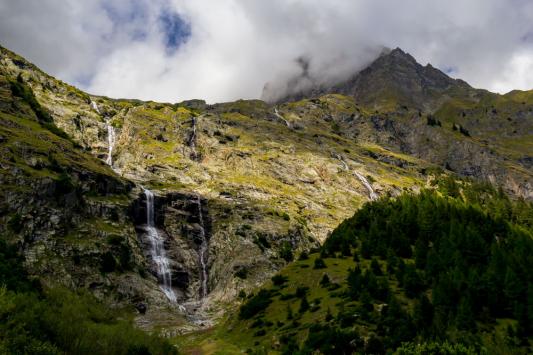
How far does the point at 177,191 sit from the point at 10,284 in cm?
11706

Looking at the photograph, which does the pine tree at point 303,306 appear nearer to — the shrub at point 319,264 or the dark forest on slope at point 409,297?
the dark forest on slope at point 409,297

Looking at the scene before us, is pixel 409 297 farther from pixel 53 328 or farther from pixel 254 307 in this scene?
pixel 53 328

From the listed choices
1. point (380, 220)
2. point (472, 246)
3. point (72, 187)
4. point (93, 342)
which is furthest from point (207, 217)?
point (93, 342)

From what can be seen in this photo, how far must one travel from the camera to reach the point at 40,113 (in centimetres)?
19112

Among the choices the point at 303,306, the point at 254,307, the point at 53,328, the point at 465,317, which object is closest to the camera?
the point at 53,328

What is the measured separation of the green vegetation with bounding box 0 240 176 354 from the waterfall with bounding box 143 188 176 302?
214 ft

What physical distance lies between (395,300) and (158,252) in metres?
87.6

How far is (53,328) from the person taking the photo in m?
38.8

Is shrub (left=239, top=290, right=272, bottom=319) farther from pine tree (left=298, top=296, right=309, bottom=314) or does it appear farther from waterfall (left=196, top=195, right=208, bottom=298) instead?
waterfall (left=196, top=195, right=208, bottom=298)

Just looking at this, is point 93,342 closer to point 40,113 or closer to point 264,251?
Result: point 264,251

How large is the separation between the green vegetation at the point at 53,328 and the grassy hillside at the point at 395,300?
60.0 feet

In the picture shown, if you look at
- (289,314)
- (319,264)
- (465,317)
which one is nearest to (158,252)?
(319,264)

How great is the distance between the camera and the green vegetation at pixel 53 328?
112 ft

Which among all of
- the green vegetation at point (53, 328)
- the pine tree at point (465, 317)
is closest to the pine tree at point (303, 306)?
the pine tree at point (465, 317)
